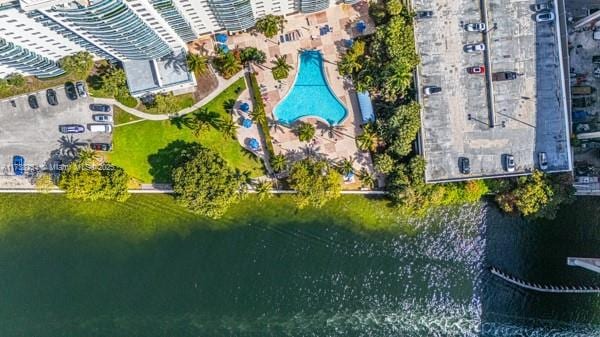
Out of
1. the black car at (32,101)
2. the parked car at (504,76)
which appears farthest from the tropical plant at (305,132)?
the black car at (32,101)

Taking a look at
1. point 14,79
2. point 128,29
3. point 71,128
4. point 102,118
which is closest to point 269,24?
point 128,29

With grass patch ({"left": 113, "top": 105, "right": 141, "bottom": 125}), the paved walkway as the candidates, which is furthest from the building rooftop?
grass patch ({"left": 113, "top": 105, "right": 141, "bottom": 125})

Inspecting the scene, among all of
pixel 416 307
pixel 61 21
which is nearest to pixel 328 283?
pixel 416 307

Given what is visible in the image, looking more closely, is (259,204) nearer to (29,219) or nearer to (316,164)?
(316,164)

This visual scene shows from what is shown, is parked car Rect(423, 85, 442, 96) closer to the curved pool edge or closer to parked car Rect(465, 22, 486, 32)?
parked car Rect(465, 22, 486, 32)

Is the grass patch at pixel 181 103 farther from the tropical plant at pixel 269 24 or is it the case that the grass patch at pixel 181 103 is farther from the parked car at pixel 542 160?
the parked car at pixel 542 160
